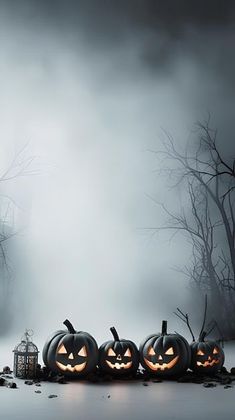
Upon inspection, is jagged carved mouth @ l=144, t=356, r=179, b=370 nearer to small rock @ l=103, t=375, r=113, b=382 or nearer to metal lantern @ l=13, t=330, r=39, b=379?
small rock @ l=103, t=375, r=113, b=382

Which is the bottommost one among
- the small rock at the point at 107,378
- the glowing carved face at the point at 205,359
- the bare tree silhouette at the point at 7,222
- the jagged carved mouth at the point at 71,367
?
the small rock at the point at 107,378

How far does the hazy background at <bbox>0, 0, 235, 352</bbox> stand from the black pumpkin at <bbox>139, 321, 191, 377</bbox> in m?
1.18

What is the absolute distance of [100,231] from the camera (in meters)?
4.14

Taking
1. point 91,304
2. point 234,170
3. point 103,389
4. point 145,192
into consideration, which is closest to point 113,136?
point 145,192

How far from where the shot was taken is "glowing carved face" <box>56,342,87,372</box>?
2760 mm

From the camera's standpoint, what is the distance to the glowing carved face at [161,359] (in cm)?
282

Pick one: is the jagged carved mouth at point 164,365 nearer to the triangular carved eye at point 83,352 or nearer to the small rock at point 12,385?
the triangular carved eye at point 83,352

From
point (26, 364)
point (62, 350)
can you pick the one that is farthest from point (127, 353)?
point (26, 364)

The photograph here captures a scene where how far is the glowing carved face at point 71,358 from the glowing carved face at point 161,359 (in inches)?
11.0

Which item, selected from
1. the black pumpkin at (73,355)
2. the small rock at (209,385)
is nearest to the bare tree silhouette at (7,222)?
the black pumpkin at (73,355)

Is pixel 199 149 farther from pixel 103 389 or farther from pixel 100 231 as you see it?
pixel 103 389

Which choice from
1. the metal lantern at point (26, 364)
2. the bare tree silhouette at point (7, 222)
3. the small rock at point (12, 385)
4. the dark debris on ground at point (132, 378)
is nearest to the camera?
the small rock at point (12, 385)

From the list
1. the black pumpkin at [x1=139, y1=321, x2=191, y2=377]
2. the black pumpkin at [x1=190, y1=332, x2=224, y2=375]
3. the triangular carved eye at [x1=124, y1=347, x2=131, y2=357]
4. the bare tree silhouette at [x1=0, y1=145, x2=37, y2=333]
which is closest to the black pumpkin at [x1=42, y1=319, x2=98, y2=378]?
the triangular carved eye at [x1=124, y1=347, x2=131, y2=357]

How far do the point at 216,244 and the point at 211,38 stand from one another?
1.33m
